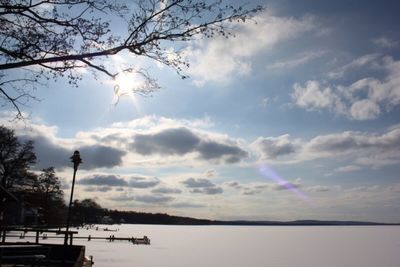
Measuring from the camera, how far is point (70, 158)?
29.6m

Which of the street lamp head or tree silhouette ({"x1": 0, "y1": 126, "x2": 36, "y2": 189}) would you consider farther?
tree silhouette ({"x1": 0, "y1": 126, "x2": 36, "y2": 189})

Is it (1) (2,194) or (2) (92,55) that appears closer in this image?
(2) (92,55)

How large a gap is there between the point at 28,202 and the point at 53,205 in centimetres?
1495

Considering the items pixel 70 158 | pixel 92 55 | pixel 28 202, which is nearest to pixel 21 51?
pixel 92 55

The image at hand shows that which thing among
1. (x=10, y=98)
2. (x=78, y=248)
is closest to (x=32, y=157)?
(x=78, y=248)

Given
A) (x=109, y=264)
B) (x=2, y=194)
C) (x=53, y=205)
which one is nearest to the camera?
(x=2, y=194)

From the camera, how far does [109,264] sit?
46469mm

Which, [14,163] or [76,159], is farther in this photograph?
[14,163]

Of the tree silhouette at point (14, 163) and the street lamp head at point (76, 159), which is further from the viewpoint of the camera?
the tree silhouette at point (14, 163)

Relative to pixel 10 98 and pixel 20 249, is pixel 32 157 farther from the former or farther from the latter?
pixel 10 98

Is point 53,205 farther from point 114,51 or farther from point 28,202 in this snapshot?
point 114,51

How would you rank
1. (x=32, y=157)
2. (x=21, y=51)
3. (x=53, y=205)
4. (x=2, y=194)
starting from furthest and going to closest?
1. (x=53, y=205)
2. (x=32, y=157)
3. (x=2, y=194)
4. (x=21, y=51)

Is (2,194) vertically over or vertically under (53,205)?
under

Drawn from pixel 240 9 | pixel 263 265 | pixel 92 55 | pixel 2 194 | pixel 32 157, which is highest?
pixel 32 157
